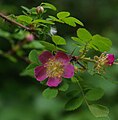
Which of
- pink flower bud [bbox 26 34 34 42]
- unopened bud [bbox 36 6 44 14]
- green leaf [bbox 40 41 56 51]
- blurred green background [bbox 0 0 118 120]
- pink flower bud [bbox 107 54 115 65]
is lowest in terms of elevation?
blurred green background [bbox 0 0 118 120]

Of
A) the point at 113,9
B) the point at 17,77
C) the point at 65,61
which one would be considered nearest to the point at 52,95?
the point at 65,61

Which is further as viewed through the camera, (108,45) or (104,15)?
(104,15)

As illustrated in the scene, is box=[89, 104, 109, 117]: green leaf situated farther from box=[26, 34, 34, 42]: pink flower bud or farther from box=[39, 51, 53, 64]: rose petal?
box=[26, 34, 34, 42]: pink flower bud

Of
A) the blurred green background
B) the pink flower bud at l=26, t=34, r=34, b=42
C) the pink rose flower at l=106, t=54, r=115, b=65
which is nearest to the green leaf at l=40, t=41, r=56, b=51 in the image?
the pink rose flower at l=106, t=54, r=115, b=65

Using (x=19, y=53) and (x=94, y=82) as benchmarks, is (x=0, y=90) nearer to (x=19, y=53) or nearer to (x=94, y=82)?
(x=94, y=82)

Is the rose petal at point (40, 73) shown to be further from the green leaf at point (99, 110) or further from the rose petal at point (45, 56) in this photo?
the green leaf at point (99, 110)

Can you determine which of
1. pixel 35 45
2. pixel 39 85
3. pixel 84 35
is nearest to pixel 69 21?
pixel 84 35

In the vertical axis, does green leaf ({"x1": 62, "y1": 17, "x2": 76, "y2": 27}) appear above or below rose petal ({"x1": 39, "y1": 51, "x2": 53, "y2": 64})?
above
